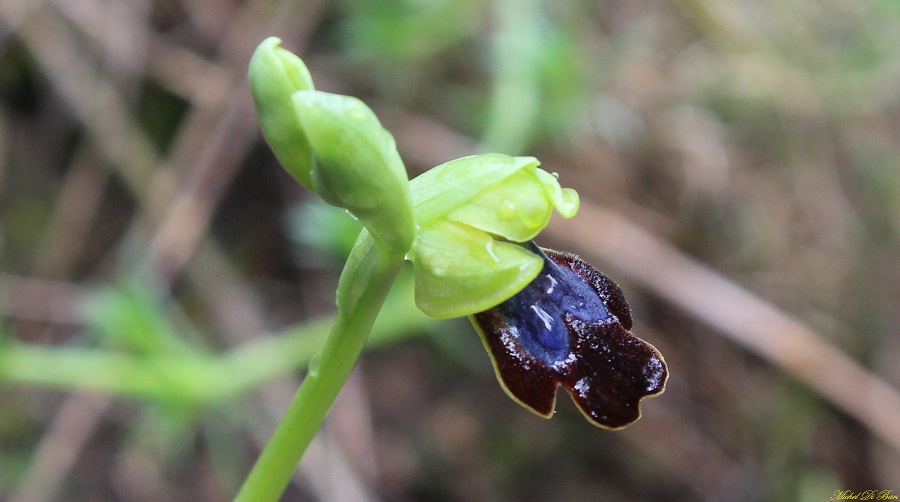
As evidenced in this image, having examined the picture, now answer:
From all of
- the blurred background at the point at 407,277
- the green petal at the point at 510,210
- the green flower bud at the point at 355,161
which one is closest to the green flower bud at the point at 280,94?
the green flower bud at the point at 355,161

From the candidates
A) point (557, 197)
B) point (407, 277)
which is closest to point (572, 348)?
point (557, 197)

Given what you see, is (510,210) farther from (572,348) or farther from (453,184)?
(572,348)

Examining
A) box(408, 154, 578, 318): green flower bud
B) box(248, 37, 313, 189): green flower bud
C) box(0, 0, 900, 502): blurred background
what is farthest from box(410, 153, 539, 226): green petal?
box(0, 0, 900, 502): blurred background

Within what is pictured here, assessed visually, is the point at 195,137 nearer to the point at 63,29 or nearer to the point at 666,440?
the point at 63,29

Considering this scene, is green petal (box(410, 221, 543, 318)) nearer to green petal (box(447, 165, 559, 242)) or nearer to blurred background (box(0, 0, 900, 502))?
green petal (box(447, 165, 559, 242))

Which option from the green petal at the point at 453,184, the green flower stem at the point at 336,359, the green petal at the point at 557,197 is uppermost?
the green petal at the point at 557,197

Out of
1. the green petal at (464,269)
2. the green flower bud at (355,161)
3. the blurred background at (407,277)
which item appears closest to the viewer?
the green flower bud at (355,161)

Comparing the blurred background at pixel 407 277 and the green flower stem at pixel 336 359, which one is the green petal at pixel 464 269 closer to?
the green flower stem at pixel 336 359

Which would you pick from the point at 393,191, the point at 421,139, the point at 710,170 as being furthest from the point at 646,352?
the point at 710,170
